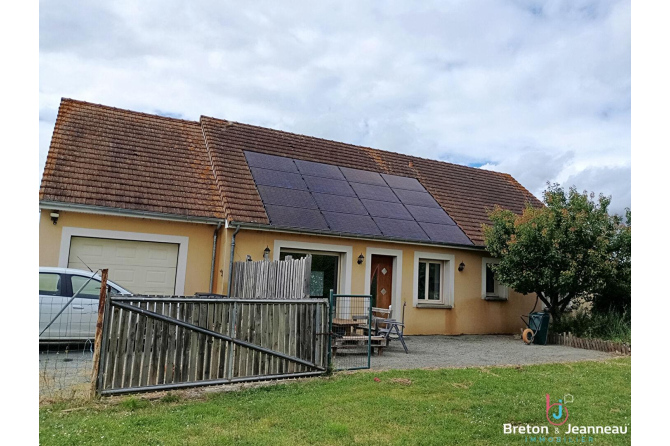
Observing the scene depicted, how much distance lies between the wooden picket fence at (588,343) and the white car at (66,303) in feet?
36.1

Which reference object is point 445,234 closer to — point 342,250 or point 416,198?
point 416,198

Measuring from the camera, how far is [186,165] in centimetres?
1382

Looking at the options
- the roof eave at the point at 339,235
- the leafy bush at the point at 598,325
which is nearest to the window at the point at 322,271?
the roof eave at the point at 339,235

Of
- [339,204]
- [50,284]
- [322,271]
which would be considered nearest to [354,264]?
[322,271]

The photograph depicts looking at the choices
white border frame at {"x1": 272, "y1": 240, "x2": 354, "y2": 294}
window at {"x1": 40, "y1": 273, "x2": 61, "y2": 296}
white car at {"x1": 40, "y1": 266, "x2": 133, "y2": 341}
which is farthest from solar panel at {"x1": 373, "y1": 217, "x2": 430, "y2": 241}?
window at {"x1": 40, "y1": 273, "x2": 61, "y2": 296}

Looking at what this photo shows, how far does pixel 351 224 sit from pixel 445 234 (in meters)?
3.24

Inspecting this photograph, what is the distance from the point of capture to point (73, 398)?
595 centimetres

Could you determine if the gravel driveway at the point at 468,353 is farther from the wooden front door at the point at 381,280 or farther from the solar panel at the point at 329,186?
the solar panel at the point at 329,186

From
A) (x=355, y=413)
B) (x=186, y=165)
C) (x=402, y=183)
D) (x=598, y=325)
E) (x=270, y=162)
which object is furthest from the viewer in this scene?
(x=402, y=183)

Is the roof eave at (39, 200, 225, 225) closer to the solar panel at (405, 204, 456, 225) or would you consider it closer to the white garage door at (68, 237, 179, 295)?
the white garage door at (68, 237, 179, 295)

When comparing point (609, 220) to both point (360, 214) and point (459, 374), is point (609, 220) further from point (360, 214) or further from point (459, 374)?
point (459, 374)

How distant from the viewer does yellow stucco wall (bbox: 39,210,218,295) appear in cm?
1069

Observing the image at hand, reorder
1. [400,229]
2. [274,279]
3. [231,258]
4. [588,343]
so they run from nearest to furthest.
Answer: [274,279] → [231,258] → [588,343] → [400,229]
